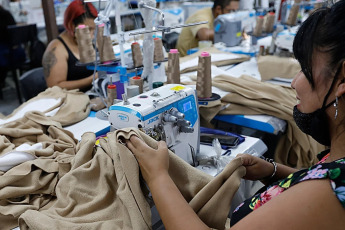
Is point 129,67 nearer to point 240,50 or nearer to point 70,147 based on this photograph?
point 70,147

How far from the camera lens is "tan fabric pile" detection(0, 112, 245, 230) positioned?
997mm

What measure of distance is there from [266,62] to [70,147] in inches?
66.2

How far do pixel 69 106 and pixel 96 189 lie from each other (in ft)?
2.95

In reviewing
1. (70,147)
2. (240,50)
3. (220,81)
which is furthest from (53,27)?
(70,147)

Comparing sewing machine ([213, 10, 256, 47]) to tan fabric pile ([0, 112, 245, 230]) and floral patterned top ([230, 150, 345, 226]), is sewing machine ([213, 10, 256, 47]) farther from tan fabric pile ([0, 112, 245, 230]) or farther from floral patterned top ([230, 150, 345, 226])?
floral patterned top ([230, 150, 345, 226])

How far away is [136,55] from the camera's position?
1872 millimetres

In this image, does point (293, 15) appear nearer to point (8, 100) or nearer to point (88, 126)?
point (88, 126)

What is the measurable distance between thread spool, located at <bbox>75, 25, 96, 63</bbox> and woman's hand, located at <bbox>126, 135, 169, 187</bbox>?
3.59 feet

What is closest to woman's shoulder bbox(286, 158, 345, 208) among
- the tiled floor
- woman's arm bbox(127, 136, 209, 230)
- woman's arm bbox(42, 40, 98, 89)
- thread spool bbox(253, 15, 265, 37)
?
woman's arm bbox(127, 136, 209, 230)

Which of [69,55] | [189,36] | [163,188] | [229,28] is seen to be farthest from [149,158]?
[189,36]

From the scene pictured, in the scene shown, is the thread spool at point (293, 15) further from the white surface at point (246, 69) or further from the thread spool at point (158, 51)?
the thread spool at point (158, 51)

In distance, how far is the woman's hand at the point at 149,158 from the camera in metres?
1.00

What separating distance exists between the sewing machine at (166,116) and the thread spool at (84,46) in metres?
0.77

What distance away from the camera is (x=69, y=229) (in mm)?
→ 988
